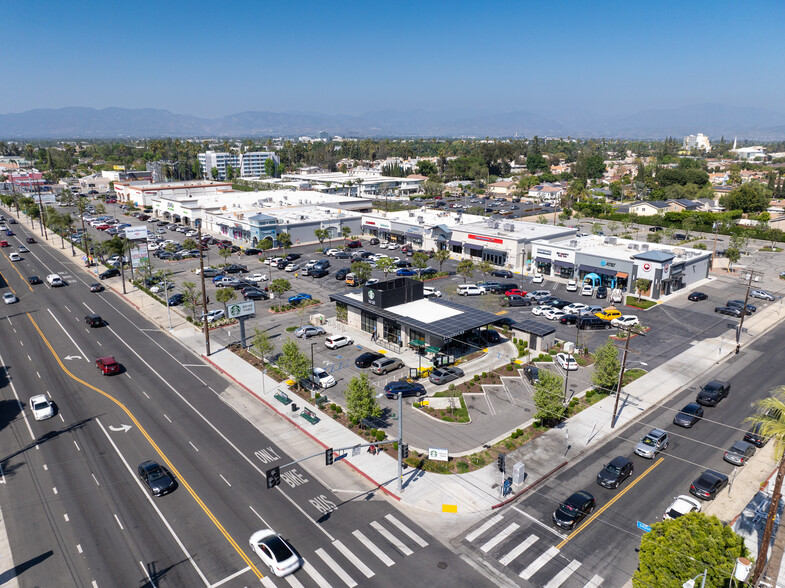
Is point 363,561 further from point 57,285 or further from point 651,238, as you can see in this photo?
point 651,238

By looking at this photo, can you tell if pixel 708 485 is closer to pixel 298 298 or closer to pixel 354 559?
pixel 354 559

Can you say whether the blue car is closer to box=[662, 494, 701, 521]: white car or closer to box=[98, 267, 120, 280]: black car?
box=[98, 267, 120, 280]: black car

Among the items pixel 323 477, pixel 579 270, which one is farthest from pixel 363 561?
pixel 579 270

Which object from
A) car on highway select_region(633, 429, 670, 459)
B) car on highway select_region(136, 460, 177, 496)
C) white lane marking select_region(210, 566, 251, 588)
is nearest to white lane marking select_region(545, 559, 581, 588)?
car on highway select_region(633, 429, 670, 459)

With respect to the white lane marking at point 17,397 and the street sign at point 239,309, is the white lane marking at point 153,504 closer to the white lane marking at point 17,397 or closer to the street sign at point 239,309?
the white lane marking at point 17,397

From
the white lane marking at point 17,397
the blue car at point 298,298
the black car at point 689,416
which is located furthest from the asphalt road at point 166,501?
the black car at point 689,416

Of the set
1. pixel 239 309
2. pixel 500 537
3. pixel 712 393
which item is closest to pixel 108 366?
pixel 239 309
